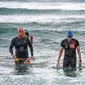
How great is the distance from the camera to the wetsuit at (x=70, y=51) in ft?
49.3

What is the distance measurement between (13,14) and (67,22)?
1367 cm

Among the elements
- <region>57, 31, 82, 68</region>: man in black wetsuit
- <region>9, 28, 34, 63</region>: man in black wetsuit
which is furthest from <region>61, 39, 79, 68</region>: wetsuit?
<region>9, 28, 34, 63</region>: man in black wetsuit

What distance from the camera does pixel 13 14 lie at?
173ft

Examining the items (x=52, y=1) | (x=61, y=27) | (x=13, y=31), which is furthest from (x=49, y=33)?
(x=52, y=1)

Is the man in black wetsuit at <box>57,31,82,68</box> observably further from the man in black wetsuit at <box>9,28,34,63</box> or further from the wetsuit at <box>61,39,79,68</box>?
the man in black wetsuit at <box>9,28,34,63</box>

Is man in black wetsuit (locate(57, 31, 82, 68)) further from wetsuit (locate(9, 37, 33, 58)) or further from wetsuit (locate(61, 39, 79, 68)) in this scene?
wetsuit (locate(9, 37, 33, 58))

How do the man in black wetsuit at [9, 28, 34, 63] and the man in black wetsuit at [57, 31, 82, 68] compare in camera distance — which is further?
the man in black wetsuit at [9, 28, 34, 63]

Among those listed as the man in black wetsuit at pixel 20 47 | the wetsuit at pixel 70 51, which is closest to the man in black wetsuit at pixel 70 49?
the wetsuit at pixel 70 51

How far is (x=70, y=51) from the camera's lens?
15.2 m

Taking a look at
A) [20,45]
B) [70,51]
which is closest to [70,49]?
[70,51]

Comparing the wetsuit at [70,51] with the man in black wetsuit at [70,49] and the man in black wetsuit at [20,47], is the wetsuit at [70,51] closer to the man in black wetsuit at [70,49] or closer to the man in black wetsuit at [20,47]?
the man in black wetsuit at [70,49]

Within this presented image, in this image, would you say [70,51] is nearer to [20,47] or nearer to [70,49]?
[70,49]

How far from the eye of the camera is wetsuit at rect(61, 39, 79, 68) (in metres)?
15.0

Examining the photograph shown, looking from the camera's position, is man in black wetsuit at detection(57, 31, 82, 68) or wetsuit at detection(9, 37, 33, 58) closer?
man in black wetsuit at detection(57, 31, 82, 68)
